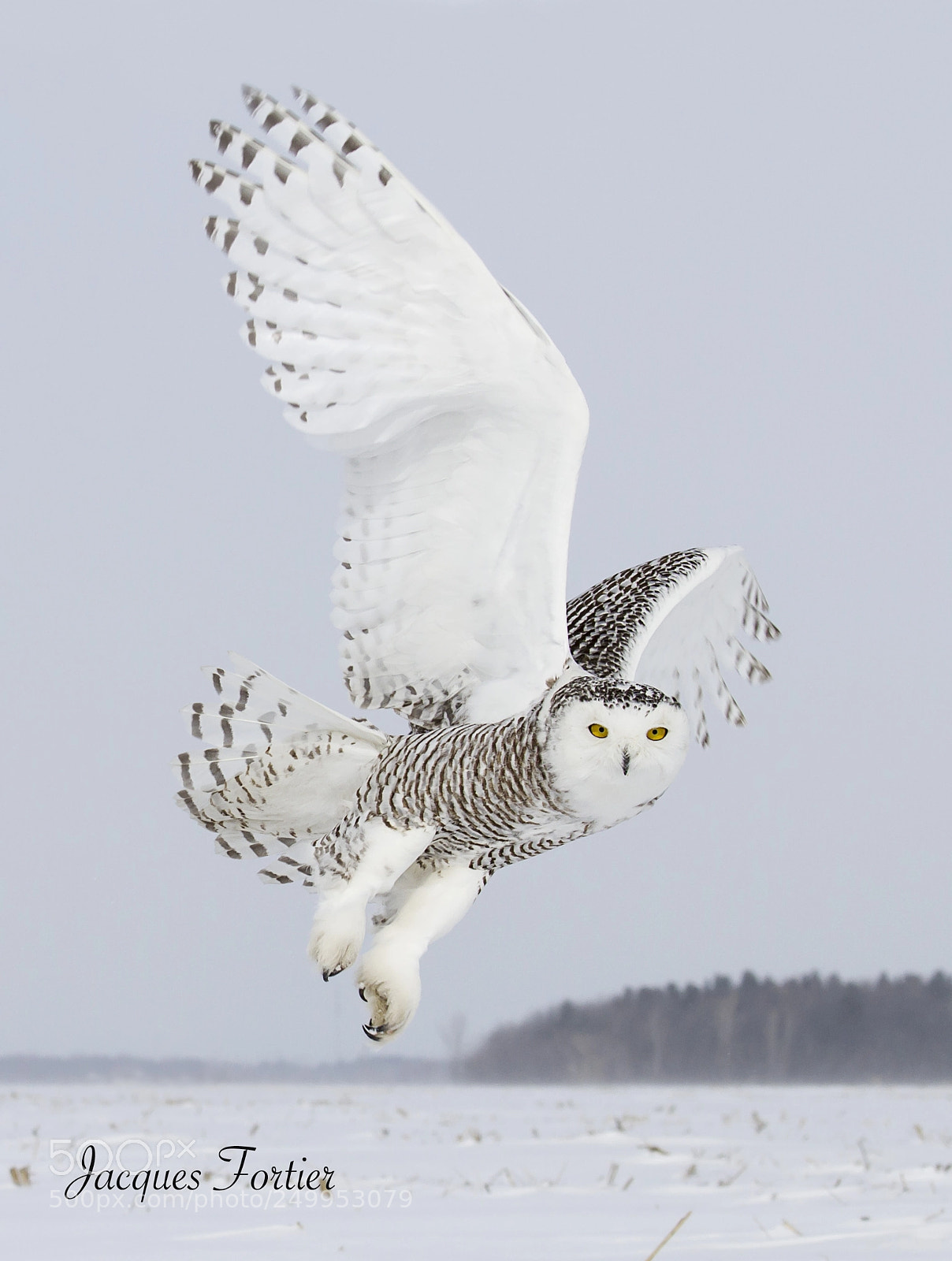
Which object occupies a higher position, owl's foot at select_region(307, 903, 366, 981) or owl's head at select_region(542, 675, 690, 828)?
owl's head at select_region(542, 675, 690, 828)

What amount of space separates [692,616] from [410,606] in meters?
1.72

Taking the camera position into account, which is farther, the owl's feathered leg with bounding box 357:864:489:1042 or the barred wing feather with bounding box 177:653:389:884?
the barred wing feather with bounding box 177:653:389:884

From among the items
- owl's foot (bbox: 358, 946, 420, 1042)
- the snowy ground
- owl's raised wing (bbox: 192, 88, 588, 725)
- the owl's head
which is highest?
owl's raised wing (bbox: 192, 88, 588, 725)

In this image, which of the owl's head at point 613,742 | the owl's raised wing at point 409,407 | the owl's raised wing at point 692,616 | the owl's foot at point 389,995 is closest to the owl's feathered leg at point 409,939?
the owl's foot at point 389,995

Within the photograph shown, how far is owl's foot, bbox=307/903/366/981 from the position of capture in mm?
3871

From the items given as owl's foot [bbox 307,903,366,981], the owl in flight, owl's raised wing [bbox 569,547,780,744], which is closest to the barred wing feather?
the owl in flight

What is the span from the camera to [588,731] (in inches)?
147

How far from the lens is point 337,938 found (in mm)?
3898

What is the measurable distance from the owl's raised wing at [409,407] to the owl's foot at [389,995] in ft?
2.67

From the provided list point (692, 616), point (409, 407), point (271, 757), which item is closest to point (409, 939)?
point (271, 757)

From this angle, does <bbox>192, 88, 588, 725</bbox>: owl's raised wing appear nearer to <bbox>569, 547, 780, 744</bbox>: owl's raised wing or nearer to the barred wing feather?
the barred wing feather

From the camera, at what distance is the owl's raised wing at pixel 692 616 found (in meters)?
4.94

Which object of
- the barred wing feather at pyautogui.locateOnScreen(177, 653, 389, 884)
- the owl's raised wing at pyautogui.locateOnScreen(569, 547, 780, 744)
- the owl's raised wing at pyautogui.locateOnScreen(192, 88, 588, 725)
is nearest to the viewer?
the owl's raised wing at pyautogui.locateOnScreen(192, 88, 588, 725)

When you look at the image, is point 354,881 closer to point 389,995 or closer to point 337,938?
point 337,938
